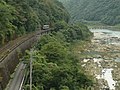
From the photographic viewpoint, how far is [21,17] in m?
58.2

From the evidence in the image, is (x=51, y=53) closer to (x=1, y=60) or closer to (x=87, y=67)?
(x=1, y=60)

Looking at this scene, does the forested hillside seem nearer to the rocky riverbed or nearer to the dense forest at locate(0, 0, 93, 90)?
the dense forest at locate(0, 0, 93, 90)

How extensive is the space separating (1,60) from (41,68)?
208 inches

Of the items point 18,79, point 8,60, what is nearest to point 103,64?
point 8,60

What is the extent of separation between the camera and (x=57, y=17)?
108 m

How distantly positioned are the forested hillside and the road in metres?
4.06

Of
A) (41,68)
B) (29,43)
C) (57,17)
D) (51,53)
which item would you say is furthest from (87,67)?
(57,17)

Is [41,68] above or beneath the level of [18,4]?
beneath

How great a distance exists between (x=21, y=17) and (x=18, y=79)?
24.7 meters

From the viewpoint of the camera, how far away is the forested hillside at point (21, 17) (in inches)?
1666

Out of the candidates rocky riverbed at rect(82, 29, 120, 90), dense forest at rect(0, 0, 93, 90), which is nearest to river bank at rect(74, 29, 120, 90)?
rocky riverbed at rect(82, 29, 120, 90)

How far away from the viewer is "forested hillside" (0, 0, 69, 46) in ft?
139

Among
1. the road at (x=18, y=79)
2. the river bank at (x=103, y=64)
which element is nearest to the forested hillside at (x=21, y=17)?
the road at (x=18, y=79)

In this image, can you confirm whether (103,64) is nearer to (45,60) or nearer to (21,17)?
(21,17)
